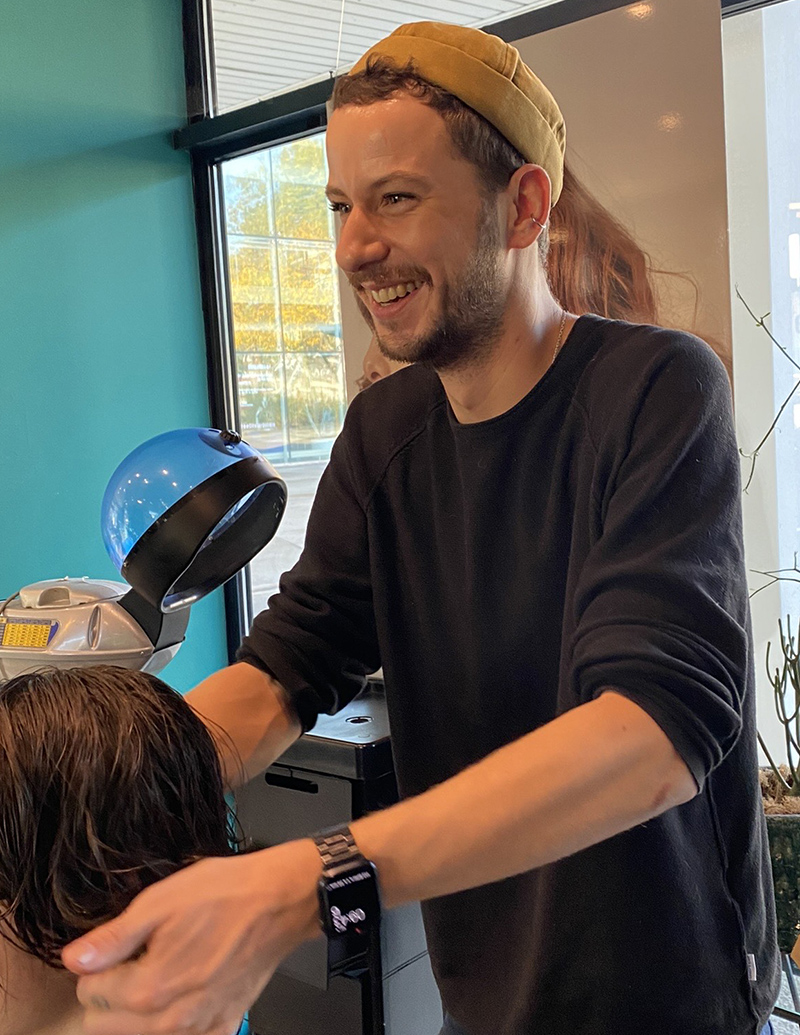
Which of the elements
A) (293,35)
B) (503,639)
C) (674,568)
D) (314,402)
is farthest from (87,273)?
(674,568)

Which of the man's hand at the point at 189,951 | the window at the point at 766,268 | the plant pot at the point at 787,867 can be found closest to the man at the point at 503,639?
the man's hand at the point at 189,951

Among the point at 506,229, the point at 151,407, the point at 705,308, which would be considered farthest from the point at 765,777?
the point at 151,407

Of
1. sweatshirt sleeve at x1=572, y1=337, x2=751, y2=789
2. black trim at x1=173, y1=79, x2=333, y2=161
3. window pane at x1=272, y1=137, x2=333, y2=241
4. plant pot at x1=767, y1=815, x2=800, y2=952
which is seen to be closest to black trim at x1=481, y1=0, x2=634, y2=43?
black trim at x1=173, y1=79, x2=333, y2=161

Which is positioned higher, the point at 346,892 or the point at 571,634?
the point at 571,634

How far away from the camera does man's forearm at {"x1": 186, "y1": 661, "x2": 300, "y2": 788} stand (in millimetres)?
1232

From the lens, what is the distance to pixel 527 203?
1.27 m

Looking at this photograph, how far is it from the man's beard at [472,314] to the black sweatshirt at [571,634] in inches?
3.6

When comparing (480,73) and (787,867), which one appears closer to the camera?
(480,73)

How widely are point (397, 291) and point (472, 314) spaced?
0.09m

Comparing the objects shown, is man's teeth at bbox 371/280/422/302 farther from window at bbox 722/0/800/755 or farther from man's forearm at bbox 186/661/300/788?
window at bbox 722/0/800/755

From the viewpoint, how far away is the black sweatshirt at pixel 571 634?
3.19 ft

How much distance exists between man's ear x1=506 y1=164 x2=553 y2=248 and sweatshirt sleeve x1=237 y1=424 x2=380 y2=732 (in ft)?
1.24

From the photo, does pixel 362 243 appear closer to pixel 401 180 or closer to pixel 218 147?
pixel 401 180

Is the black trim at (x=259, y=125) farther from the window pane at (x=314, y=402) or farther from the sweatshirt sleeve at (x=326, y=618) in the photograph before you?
the sweatshirt sleeve at (x=326, y=618)
